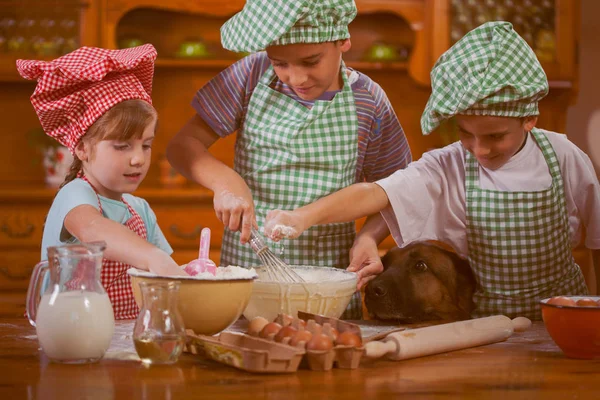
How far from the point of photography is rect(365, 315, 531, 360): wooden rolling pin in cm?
111

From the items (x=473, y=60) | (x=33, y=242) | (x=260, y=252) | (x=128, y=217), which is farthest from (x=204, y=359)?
(x=33, y=242)

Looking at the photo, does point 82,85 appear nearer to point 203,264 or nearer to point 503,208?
point 203,264

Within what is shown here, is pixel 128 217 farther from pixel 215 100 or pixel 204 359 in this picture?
pixel 204 359

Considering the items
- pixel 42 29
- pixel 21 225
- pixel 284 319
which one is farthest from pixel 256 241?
pixel 42 29

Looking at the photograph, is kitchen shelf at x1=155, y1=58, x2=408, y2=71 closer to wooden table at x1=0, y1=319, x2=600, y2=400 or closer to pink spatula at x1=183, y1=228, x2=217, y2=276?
pink spatula at x1=183, y1=228, x2=217, y2=276

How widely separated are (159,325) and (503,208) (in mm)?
798

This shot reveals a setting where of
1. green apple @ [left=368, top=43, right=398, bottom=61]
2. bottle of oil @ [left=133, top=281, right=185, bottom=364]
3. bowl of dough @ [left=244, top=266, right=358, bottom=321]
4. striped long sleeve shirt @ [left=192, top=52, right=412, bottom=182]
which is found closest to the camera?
bottle of oil @ [left=133, top=281, right=185, bottom=364]

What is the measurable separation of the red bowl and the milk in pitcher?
0.62m

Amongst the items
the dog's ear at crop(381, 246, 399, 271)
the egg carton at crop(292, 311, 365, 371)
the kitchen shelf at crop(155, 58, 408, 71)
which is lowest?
the egg carton at crop(292, 311, 365, 371)

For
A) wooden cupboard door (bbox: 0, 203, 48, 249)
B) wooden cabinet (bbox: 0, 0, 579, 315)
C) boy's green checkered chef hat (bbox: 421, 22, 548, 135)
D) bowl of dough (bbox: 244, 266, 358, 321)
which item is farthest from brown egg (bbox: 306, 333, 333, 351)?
wooden cupboard door (bbox: 0, 203, 48, 249)

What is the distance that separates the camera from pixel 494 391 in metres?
0.96

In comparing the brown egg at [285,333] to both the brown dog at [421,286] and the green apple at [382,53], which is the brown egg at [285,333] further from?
the green apple at [382,53]

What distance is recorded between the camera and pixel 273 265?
142cm

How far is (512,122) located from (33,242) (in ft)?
7.24
